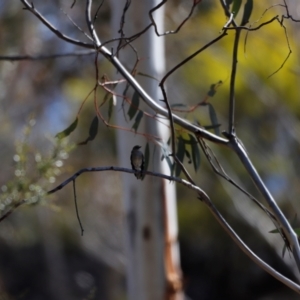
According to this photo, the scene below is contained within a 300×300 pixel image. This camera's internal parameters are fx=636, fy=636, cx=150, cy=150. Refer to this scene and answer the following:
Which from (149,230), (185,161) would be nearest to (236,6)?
(149,230)

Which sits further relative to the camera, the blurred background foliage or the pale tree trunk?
the blurred background foliage

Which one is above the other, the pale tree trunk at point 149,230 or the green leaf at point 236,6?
the green leaf at point 236,6

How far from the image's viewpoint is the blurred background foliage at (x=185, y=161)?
14.1 feet

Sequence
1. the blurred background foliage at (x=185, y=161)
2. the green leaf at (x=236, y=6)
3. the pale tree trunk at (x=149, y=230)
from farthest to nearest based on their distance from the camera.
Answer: the blurred background foliage at (x=185, y=161) < the pale tree trunk at (x=149, y=230) < the green leaf at (x=236, y=6)

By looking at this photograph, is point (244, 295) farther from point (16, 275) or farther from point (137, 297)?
point (137, 297)

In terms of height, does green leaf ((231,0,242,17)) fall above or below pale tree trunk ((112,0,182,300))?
above

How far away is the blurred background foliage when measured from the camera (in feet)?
14.1

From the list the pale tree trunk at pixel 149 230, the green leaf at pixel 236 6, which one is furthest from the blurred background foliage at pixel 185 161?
the green leaf at pixel 236 6

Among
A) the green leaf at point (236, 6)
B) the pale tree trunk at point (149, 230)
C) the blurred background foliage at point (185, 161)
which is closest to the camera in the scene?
the green leaf at point (236, 6)

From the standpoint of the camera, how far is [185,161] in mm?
4051

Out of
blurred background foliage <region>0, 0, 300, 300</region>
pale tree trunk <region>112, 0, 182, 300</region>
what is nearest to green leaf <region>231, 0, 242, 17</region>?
pale tree trunk <region>112, 0, 182, 300</region>

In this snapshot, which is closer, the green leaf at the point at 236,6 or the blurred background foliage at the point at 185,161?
the green leaf at the point at 236,6

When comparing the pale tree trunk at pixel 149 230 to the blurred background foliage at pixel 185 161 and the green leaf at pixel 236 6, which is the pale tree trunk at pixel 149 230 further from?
the blurred background foliage at pixel 185 161

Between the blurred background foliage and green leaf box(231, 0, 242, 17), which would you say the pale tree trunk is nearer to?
green leaf box(231, 0, 242, 17)
